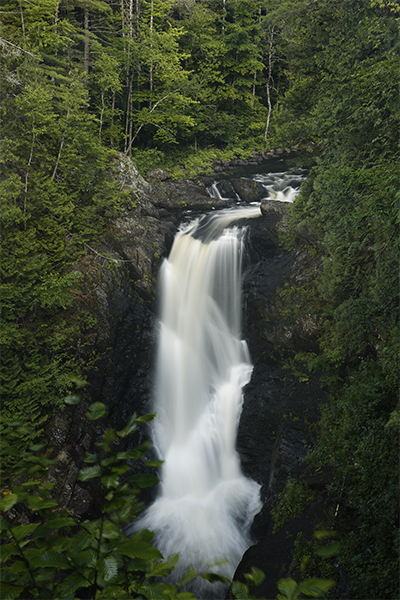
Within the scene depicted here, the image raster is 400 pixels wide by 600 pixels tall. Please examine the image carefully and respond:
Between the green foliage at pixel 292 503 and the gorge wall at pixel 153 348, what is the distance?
0.22 metres

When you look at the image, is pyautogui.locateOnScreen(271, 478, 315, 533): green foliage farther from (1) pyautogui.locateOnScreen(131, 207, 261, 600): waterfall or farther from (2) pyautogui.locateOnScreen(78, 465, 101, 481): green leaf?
(2) pyautogui.locateOnScreen(78, 465, 101, 481): green leaf

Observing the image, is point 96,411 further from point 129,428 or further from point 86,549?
point 86,549

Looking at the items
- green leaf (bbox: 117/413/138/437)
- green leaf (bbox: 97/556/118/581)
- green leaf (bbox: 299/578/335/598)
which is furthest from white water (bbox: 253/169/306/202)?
green leaf (bbox: 97/556/118/581)

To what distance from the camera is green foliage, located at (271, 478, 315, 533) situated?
6.20m

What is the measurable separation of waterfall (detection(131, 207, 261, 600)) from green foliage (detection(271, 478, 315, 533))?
50.4 inches

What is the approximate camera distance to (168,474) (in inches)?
351

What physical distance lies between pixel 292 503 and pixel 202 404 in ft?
13.2

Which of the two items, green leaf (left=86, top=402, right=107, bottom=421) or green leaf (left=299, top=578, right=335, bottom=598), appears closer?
green leaf (left=299, top=578, right=335, bottom=598)

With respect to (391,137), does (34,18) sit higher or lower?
higher

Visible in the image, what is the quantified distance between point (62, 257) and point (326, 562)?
27.2 ft

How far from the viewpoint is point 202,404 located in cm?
1008

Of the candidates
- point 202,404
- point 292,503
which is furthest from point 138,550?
point 202,404

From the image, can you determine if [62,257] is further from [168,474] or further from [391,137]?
[391,137]

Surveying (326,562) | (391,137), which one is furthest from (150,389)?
(391,137)
